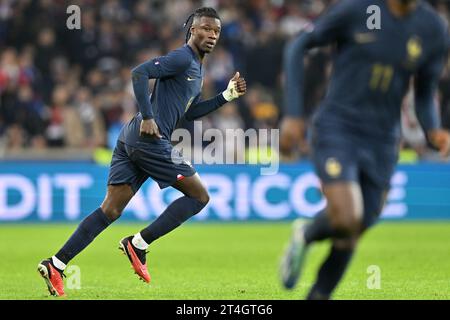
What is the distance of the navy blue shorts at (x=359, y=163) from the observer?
650 centimetres

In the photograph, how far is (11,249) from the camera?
1342cm

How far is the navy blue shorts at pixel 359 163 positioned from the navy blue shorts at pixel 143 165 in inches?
100

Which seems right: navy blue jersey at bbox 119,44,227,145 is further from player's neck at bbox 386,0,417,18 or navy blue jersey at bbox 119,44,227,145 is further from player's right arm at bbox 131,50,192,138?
player's neck at bbox 386,0,417,18

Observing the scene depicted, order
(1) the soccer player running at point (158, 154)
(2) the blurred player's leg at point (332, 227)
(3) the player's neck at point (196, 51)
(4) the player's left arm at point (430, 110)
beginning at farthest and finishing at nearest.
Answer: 1. (3) the player's neck at point (196, 51)
2. (1) the soccer player running at point (158, 154)
3. (4) the player's left arm at point (430, 110)
4. (2) the blurred player's leg at point (332, 227)

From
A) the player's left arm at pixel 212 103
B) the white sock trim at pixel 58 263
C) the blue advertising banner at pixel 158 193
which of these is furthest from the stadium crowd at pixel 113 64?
the white sock trim at pixel 58 263

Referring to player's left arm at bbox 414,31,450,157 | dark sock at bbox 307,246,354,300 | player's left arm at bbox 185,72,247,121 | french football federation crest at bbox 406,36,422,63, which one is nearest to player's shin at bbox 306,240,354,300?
dark sock at bbox 307,246,354,300

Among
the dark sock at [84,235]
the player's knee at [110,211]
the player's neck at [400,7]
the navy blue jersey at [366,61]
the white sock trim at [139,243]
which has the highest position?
the player's neck at [400,7]

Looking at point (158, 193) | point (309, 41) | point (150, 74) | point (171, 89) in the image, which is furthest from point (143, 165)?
point (158, 193)

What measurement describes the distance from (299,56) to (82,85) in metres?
13.8

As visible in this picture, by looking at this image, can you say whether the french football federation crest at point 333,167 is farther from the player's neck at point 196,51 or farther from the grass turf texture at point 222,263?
the player's neck at point 196,51

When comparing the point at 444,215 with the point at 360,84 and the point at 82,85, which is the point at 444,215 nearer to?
the point at 82,85

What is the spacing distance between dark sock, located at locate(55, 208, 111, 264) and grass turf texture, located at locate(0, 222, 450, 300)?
0.37 m
